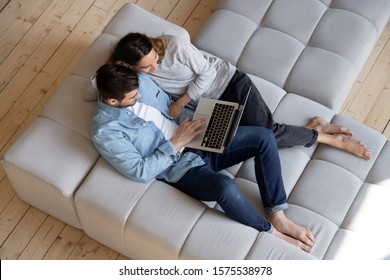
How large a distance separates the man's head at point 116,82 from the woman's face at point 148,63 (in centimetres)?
9

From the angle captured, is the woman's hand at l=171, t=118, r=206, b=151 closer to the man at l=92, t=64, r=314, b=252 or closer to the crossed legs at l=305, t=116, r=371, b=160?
the man at l=92, t=64, r=314, b=252

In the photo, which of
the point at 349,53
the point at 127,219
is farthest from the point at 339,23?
the point at 127,219

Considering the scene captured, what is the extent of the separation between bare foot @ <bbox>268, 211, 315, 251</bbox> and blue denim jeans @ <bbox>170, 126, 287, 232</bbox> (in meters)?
0.03

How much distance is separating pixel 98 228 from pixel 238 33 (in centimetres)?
111

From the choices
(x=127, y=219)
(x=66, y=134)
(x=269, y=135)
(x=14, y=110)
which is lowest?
(x=14, y=110)

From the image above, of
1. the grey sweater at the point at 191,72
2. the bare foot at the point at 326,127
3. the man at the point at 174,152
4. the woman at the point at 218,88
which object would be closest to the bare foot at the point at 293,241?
the man at the point at 174,152

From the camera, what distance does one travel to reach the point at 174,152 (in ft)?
6.51

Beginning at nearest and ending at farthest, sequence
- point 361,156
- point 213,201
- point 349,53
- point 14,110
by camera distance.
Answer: point 213,201, point 361,156, point 349,53, point 14,110

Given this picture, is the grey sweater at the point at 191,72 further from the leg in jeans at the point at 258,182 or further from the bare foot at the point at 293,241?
the bare foot at the point at 293,241

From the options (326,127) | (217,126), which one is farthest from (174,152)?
(326,127)

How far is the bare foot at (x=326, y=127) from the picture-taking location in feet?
7.23

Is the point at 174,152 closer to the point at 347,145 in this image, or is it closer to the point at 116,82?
the point at 116,82

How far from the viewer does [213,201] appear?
2.01 meters

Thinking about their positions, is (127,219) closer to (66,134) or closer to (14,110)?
(66,134)
